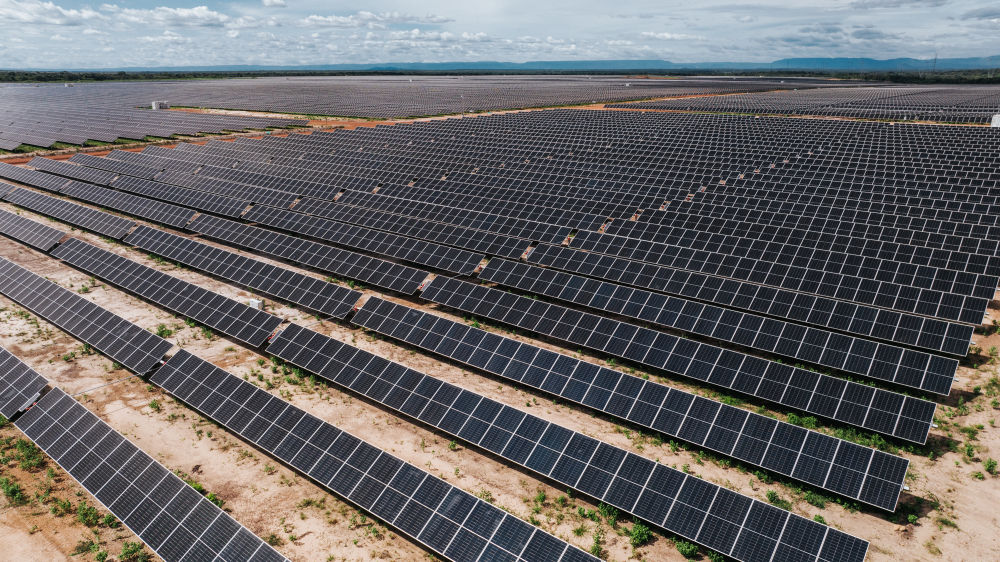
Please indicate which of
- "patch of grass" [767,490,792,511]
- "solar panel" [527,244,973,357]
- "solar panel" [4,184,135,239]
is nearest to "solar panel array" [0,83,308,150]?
"solar panel" [4,184,135,239]

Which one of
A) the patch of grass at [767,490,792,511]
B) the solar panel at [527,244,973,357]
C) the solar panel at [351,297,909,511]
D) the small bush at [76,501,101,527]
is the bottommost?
the small bush at [76,501,101,527]

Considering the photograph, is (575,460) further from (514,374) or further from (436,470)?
(514,374)

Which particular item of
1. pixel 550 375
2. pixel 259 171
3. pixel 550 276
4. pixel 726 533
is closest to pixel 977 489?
pixel 726 533

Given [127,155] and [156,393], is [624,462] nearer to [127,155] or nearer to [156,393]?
[156,393]

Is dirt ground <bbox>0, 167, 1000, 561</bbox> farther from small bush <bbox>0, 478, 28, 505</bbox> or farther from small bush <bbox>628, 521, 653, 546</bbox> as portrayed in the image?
small bush <bbox>0, 478, 28, 505</bbox>

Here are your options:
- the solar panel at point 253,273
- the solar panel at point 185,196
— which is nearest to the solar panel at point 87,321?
the solar panel at point 253,273
